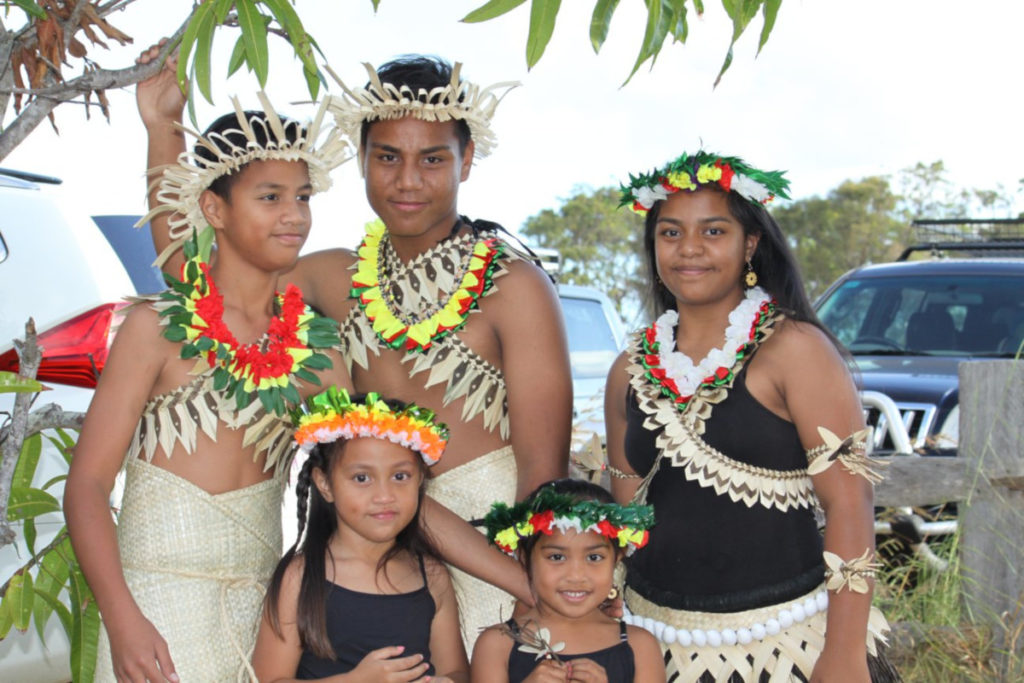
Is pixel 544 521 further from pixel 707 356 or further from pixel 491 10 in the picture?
pixel 491 10

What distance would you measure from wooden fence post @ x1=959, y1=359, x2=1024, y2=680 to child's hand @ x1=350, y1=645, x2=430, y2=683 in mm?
2802

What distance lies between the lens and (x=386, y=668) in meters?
2.53

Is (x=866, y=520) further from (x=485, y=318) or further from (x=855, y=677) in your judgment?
(x=485, y=318)

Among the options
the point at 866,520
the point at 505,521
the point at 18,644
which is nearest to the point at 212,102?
the point at 505,521

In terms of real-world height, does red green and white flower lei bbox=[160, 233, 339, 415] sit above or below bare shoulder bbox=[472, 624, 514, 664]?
above

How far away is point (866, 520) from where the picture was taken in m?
2.62

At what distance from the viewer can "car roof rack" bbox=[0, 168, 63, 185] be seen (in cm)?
354

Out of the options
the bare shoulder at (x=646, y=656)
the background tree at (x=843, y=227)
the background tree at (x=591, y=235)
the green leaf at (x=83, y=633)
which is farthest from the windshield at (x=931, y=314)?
the background tree at (x=843, y=227)

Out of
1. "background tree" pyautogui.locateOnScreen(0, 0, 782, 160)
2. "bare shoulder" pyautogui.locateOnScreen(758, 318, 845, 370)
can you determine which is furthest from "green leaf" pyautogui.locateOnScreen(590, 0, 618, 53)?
"bare shoulder" pyautogui.locateOnScreen(758, 318, 845, 370)

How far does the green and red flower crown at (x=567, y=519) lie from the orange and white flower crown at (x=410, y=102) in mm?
989

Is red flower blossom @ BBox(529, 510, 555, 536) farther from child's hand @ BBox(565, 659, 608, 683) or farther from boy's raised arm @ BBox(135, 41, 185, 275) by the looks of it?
boy's raised arm @ BBox(135, 41, 185, 275)

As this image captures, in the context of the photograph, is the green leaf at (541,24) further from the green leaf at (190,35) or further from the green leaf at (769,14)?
the green leaf at (190,35)

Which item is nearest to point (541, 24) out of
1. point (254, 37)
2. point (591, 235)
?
point (254, 37)

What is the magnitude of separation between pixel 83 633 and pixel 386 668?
2.16 feet
